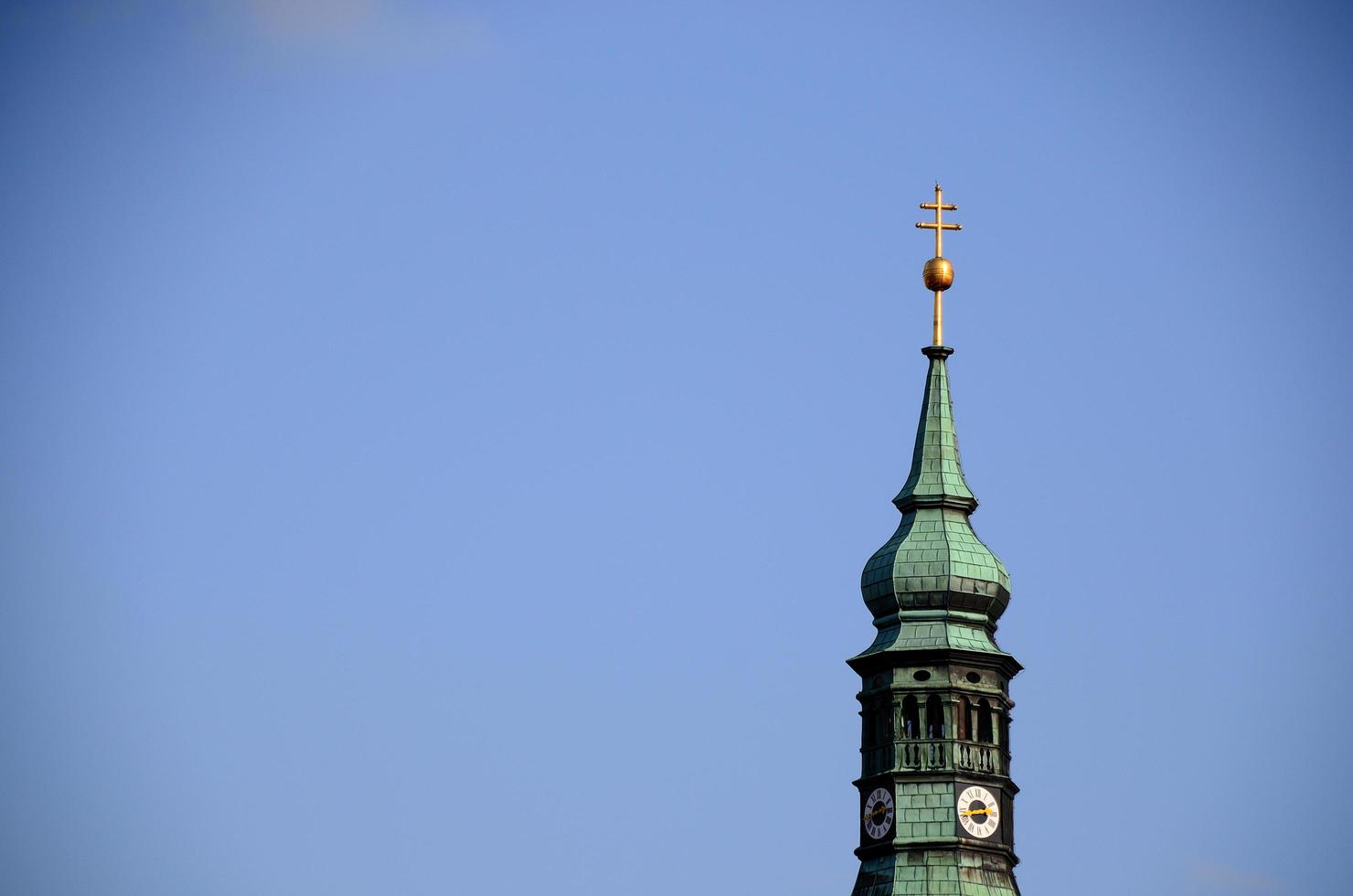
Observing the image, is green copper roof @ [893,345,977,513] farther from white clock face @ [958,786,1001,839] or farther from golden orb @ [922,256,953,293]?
white clock face @ [958,786,1001,839]

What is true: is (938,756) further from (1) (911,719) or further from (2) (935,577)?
(2) (935,577)

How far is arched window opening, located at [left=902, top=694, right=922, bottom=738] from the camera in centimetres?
12625

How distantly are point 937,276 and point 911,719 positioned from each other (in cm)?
1591

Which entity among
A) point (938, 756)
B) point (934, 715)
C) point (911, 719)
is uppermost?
point (934, 715)

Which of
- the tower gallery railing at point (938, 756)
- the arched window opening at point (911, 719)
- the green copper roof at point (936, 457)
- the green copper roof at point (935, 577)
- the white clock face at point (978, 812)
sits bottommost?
the white clock face at point (978, 812)

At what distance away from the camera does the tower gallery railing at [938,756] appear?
125438 millimetres

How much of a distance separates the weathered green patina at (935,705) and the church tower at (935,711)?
1.1 inches

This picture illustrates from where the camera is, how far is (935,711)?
127m

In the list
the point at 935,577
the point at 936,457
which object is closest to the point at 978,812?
the point at 935,577

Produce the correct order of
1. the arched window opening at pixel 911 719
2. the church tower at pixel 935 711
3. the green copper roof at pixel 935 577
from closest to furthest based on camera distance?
1. the church tower at pixel 935 711
2. the arched window opening at pixel 911 719
3. the green copper roof at pixel 935 577

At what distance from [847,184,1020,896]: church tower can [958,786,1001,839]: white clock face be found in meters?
0.03

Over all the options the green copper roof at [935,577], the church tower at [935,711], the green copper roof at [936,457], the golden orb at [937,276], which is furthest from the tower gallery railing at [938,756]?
the golden orb at [937,276]

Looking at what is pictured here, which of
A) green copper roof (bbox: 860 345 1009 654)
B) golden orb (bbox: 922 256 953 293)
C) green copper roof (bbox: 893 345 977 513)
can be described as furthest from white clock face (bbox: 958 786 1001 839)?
golden orb (bbox: 922 256 953 293)

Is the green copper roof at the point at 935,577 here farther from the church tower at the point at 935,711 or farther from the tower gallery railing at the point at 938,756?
the tower gallery railing at the point at 938,756
